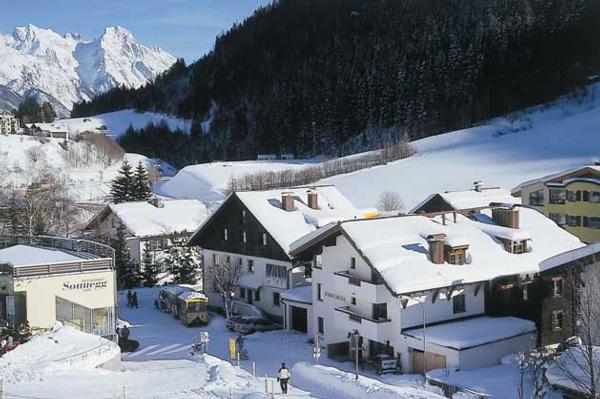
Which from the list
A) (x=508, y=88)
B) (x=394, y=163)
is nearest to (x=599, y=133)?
(x=394, y=163)

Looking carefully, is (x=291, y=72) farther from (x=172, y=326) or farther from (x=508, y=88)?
(x=172, y=326)

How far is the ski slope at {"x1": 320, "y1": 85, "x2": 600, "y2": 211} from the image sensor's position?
7944 cm

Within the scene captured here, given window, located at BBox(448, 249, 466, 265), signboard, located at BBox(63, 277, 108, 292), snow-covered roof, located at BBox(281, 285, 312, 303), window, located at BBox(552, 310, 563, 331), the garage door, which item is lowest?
the garage door

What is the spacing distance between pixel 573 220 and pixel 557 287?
630 inches

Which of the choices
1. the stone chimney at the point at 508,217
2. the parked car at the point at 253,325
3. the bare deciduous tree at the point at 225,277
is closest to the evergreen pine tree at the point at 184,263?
the bare deciduous tree at the point at 225,277

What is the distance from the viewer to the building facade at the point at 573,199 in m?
41.5

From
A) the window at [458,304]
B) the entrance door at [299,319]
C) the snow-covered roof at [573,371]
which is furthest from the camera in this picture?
the entrance door at [299,319]

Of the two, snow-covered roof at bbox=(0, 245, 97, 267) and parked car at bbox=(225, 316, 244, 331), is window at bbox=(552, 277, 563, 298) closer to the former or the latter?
parked car at bbox=(225, 316, 244, 331)

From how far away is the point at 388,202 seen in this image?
222ft

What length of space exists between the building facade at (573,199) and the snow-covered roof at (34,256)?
1092 inches

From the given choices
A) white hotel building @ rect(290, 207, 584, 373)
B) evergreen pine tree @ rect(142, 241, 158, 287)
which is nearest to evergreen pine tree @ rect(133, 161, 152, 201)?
evergreen pine tree @ rect(142, 241, 158, 287)

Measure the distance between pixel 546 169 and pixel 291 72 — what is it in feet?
379

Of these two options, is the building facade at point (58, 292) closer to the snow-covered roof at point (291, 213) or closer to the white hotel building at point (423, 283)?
the white hotel building at point (423, 283)

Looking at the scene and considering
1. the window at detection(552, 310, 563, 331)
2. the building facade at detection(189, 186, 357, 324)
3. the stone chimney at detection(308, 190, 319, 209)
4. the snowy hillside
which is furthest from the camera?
the snowy hillside
